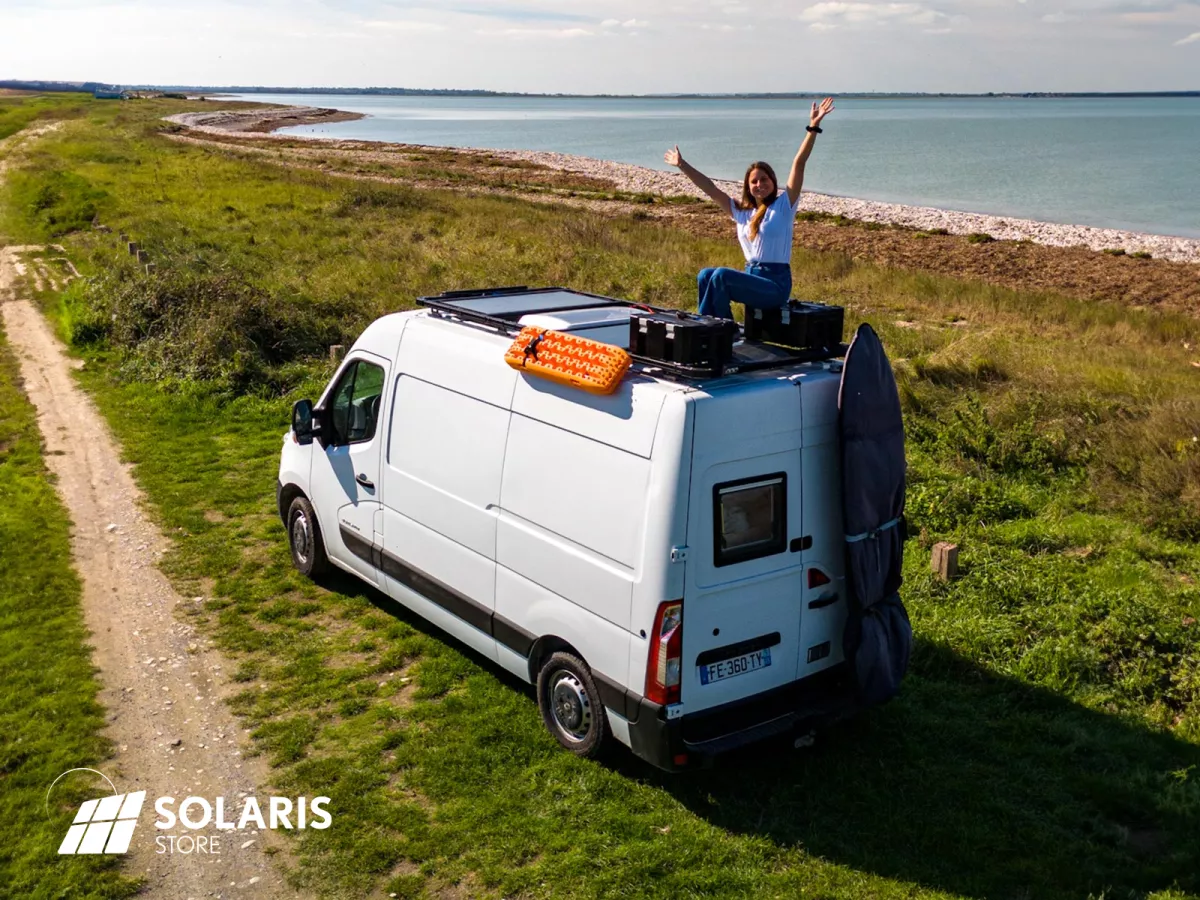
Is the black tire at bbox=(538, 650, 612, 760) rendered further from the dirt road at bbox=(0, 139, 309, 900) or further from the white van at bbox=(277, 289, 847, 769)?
the dirt road at bbox=(0, 139, 309, 900)

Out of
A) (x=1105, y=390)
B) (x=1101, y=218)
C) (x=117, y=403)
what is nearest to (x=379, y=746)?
(x=117, y=403)

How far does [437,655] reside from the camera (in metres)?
7.90

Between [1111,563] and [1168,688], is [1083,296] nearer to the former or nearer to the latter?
[1111,563]

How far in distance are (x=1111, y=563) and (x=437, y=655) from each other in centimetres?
576

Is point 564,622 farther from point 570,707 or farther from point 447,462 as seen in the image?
point 447,462

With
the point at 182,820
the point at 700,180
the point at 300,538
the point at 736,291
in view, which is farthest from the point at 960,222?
the point at 182,820

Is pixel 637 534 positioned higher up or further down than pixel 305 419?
higher up

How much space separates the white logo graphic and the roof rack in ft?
12.4

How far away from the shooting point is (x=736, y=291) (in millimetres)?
7094

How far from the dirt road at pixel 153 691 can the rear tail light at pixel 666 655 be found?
2.21 metres

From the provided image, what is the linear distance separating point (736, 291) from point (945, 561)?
3298 millimetres

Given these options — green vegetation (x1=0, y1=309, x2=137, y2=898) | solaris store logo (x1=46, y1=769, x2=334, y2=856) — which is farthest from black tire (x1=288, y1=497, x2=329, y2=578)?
solaris store logo (x1=46, y1=769, x2=334, y2=856)

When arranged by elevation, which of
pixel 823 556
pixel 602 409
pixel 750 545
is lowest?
pixel 823 556

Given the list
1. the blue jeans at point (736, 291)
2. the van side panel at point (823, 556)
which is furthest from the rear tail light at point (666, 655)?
the blue jeans at point (736, 291)
